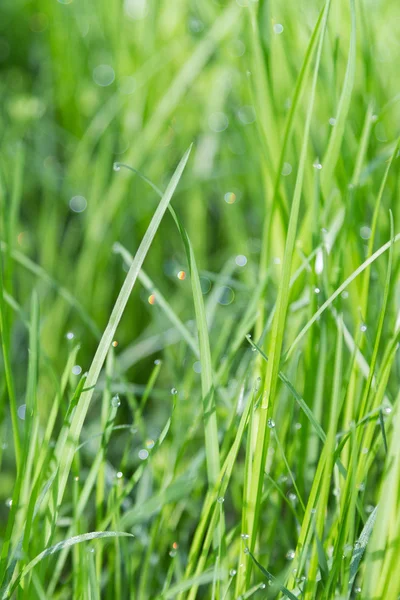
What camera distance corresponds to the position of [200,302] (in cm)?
50

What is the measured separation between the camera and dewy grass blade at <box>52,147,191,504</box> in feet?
1.61

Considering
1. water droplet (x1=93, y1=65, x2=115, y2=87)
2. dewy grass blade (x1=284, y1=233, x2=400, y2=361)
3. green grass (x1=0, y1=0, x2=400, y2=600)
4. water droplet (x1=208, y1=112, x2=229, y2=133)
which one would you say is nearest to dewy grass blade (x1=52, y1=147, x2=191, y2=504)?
green grass (x1=0, y1=0, x2=400, y2=600)

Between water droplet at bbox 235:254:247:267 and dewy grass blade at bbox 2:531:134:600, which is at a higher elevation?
water droplet at bbox 235:254:247:267

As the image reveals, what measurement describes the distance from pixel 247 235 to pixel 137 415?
0.54 metres

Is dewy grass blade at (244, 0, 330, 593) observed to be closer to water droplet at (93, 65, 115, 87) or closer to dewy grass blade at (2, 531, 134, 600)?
dewy grass blade at (2, 531, 134, 600)

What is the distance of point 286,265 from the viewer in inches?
19.2

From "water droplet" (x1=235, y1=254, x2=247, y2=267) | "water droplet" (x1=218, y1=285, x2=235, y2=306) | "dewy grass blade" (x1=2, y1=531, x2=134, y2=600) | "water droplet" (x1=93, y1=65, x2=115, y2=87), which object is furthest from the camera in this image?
"water droplet" (x1=93, y1=65, x2=115, y2=87)

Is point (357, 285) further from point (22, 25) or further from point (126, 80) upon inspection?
point (22, 25)

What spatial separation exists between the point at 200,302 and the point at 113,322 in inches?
2.8

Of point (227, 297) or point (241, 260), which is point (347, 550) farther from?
point (227, 297)

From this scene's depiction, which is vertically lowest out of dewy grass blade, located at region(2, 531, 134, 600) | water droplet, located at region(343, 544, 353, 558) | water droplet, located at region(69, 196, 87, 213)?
water droplet, located at region(343, 544, 353, 558)

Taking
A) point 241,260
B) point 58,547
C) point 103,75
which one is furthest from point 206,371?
point 103,75

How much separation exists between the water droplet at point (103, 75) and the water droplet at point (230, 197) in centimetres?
39

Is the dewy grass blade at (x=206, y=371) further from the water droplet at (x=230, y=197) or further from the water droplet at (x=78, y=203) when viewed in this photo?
the water droplet at (x=78, y=203)
